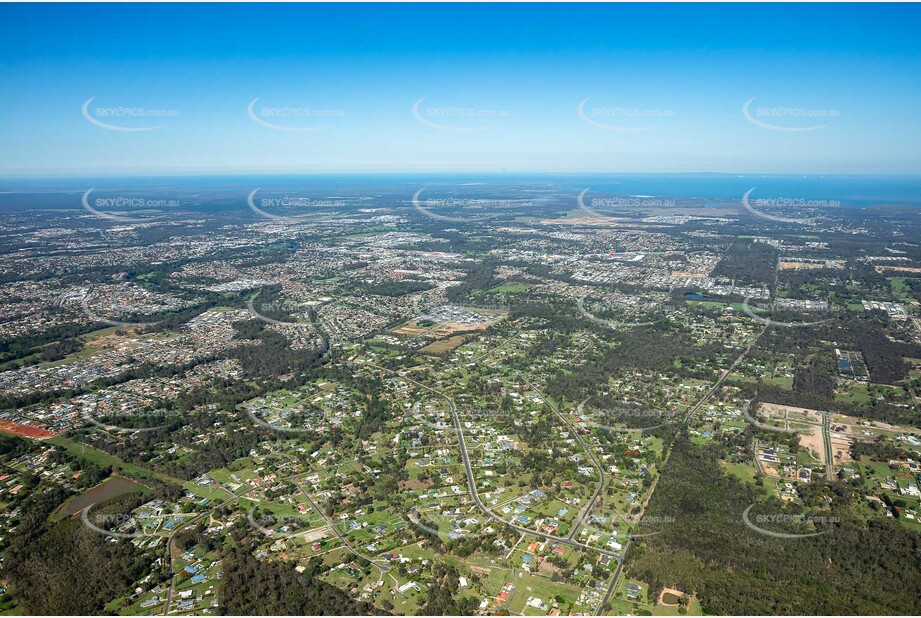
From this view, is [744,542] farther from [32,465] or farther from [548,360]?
[32,465]
